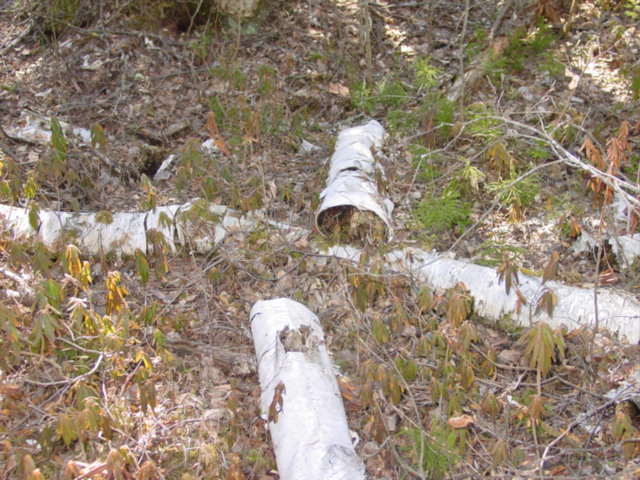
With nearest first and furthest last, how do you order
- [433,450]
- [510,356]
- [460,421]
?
1. [433,450]
2. [460,421]
3. [510,356]

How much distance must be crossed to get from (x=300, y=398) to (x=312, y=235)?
186cm

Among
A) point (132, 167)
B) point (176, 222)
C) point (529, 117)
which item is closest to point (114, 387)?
point (176, 222)

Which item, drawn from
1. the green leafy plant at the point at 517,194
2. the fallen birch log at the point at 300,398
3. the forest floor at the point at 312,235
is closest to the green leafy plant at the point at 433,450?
the forest floor at the point at 312,235

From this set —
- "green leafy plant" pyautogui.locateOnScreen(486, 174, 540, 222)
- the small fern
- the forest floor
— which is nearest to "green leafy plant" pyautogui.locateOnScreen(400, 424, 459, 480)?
the forest floor

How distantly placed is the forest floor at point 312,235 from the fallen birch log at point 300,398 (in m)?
0.26

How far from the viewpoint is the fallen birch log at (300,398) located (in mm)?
2584

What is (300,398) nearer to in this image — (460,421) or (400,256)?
(460,421)

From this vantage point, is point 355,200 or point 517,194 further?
point 517,194

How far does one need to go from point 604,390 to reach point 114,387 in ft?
9.97

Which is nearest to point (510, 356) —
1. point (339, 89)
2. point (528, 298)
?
point (528, 298)

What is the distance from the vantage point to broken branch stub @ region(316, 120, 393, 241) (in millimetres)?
4297

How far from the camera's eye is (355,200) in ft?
14.0

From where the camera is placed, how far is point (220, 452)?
3.00m

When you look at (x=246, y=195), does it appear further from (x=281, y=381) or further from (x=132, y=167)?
(x=281, y=381)
